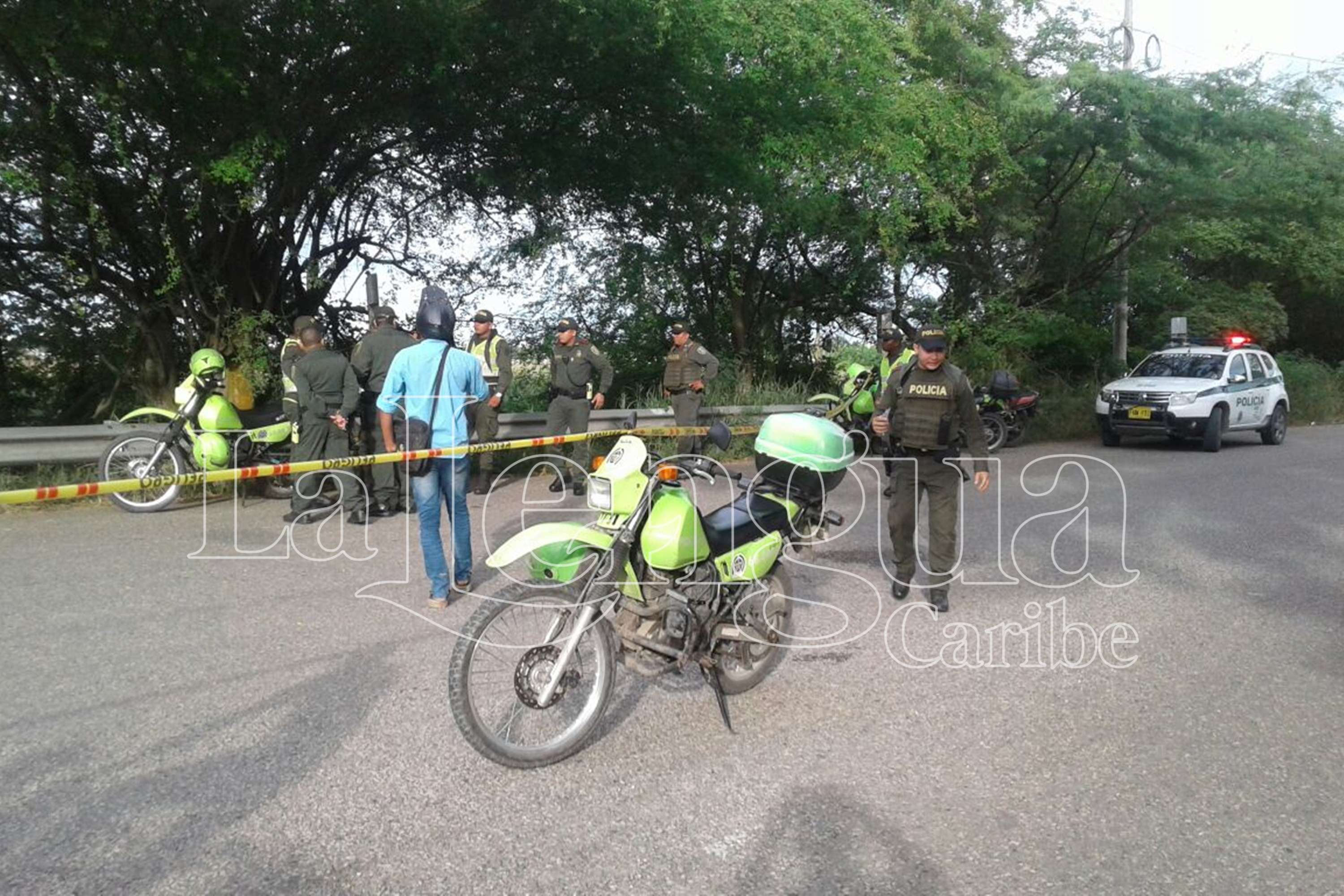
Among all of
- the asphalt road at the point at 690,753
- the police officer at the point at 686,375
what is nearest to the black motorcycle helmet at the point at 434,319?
the asphalt road at the point at 690,753

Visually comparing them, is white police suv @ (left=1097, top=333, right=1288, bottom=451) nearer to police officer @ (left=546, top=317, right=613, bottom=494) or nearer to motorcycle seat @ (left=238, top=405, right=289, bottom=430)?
police officer @ (left=546, top=317, right=613, bottom=494)

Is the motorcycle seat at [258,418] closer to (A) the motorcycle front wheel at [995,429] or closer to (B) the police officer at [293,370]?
(B) the police officer at [293,370]

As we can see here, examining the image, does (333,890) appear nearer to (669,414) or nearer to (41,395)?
(669,414)

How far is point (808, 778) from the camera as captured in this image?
387cm

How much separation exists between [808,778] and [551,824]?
1053 mm

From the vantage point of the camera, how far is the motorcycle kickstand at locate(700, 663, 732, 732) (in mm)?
4246

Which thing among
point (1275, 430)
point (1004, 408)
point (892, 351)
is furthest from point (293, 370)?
point (1275, 430)

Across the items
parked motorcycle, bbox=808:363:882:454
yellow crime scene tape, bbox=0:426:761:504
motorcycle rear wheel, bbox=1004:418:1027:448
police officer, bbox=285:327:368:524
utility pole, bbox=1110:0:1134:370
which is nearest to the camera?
yellow crime scene tape, bbox=0:426:761:504

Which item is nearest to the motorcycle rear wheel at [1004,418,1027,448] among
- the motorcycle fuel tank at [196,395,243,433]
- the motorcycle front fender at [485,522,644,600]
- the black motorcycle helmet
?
the motorcycle fuel tank at [196,395,243,433]

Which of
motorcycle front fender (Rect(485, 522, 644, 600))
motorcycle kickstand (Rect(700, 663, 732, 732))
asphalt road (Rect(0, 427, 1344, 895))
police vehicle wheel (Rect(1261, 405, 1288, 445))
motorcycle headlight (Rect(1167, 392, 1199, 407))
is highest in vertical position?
motorcycle headlight (Rect(1167, 392, 1199, 407))

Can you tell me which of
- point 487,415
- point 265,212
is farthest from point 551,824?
point 265,212

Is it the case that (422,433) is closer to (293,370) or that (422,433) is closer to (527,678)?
(527,678)

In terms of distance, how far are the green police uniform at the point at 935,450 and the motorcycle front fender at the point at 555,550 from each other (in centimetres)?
303

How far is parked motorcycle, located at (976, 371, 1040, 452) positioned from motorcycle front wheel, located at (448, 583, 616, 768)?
39.9 ft
